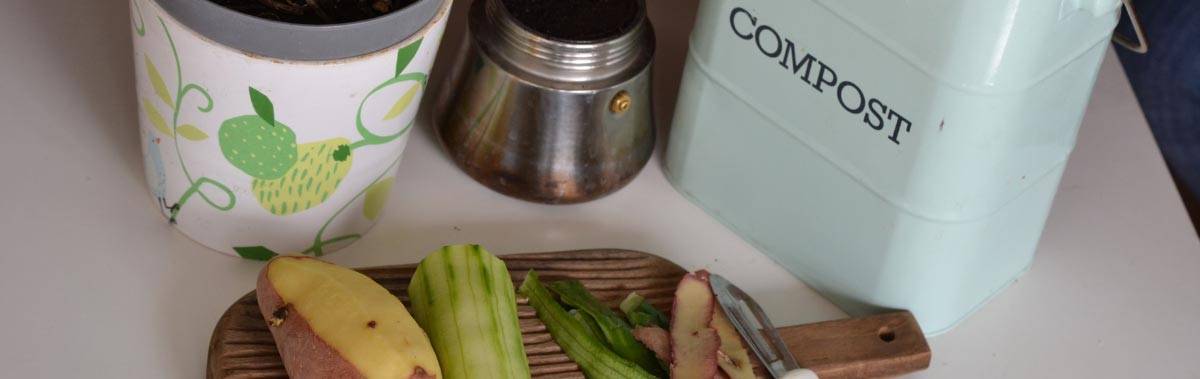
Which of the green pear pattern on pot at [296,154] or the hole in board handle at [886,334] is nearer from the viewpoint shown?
the green pear pattern on pot at [296,154]

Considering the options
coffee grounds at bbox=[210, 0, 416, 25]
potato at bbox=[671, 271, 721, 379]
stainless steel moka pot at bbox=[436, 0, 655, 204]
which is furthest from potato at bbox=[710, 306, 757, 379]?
coffee grounds at bbox=[210, 0, 416, 25]

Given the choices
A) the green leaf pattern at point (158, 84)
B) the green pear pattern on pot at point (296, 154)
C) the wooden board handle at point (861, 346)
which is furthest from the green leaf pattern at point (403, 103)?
the wooden board handle at point (861, 346)

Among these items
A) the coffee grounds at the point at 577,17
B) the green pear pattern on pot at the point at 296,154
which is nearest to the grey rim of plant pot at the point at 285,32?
the green pear pattern on pot at the point at 296,154

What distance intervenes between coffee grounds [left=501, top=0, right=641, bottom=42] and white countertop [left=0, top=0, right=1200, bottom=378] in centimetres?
11

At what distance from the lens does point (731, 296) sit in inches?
30.7

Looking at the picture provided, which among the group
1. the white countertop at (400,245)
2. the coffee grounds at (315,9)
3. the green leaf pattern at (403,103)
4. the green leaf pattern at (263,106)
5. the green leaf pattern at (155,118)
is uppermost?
the coffee grounds at (315,9)

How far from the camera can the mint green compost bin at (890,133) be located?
2.24 ft

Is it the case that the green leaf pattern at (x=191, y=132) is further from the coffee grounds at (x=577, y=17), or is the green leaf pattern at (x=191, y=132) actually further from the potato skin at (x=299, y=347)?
the coffee grounds at (x=577, y=17)

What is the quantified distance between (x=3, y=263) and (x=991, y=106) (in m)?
0.49

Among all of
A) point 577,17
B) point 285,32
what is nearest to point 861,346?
point 577,17

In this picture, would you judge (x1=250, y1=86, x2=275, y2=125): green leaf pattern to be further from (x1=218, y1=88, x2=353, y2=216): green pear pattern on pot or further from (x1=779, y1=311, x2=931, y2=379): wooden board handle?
(x1=779, y1=311, x2=931, y2=379): wooden board handle

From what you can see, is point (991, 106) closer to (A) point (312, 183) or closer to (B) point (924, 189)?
(B) point (924, 189)

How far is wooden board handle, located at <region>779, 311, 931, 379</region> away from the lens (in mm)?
766

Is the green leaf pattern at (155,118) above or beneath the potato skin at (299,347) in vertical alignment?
above
